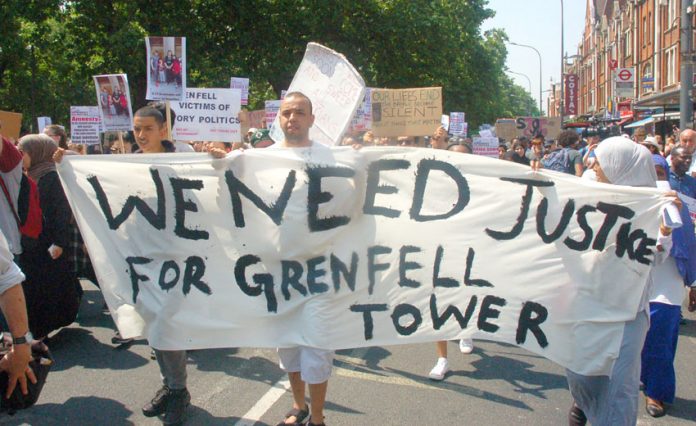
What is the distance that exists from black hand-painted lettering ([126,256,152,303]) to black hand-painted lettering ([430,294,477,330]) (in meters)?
1.57

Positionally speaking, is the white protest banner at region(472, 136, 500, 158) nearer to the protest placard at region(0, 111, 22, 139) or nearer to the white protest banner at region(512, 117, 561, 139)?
the protest placard at region(0, 111, 22, 139)

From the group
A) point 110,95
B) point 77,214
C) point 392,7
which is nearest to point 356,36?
point 392,7

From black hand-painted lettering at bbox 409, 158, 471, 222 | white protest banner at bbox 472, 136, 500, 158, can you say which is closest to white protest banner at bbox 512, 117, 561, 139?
white protest banner at bbox 472, 136, 500, 158

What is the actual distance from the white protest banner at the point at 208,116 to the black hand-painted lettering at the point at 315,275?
3842 millimetres

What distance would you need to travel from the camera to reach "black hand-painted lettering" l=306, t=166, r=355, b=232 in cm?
382

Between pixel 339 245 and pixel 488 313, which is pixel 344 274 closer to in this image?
pixel 339 245

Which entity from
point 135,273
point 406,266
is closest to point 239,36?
point 135,273

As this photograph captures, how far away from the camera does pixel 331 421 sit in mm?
4305

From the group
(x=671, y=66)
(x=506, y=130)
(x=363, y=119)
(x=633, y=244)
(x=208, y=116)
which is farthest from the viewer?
(x=671, y=66)

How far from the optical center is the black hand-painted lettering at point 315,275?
12.6ft

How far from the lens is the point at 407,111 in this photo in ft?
30.9

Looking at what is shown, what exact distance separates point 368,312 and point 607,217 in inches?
51.3

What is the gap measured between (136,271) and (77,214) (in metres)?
0.47

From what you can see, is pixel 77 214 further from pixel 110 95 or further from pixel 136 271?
pixel 110 95
